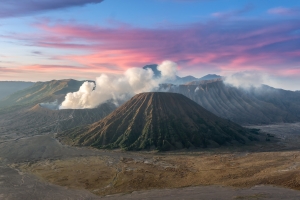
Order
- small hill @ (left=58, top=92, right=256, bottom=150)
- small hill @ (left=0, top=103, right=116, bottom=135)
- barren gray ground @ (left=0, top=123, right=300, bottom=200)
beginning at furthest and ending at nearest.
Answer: small hill @ (left=0, top=103, right=116, bottom=135) → small hill @ (left=58, top=92, right=256, bottom=150) → barren gray ground @ (left=0, top=123, right=300, bottom=200)

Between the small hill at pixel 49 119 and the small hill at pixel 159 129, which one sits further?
the small hill at pixel 49 119

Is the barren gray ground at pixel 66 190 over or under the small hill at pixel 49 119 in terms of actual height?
under

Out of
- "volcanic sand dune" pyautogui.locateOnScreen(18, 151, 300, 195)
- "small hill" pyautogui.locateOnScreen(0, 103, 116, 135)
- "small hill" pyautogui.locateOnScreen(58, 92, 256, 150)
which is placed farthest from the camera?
"small hill" pyautogui.locateOnScreen(0, 103, 116, 135)

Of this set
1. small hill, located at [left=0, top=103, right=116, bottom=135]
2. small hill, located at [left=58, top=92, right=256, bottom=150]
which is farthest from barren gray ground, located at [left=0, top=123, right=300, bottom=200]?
small hill, located at [left=0, top=103, right=116, bottom=135]

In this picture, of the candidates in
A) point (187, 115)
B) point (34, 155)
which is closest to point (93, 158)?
point (34, 155)

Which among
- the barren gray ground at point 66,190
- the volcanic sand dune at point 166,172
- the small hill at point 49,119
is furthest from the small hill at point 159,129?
the small hill at point 49,119

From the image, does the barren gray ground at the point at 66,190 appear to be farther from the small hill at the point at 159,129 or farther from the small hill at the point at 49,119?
the small hill at the point at 49,119

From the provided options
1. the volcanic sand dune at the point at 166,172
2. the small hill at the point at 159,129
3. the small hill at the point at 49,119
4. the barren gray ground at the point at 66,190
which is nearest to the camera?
the barren gray ground at the point at 66,190

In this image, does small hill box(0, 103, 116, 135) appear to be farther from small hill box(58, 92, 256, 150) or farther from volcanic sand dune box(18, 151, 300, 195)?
volcanic sand dune box(18, 151, 300, 195)

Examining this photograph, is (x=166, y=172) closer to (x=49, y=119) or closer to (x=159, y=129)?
(x=159, y=129)

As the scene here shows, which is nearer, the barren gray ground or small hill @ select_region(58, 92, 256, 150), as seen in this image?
the barren gray ground
